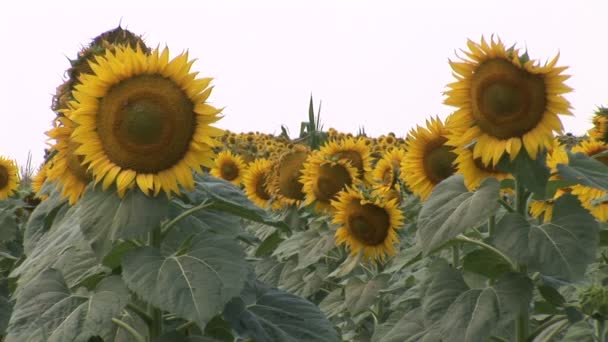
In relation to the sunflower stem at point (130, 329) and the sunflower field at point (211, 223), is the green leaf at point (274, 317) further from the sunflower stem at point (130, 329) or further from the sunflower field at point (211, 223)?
the sunflower stem at point (130, 329)

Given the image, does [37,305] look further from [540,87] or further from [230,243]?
[540,87]

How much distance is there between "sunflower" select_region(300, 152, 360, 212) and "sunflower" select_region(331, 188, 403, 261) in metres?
0.73

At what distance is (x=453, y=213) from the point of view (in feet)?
8.27

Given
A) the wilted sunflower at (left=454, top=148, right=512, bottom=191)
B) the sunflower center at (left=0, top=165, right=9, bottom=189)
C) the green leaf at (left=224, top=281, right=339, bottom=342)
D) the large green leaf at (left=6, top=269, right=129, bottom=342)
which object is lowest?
the green leaf at (left=224, top=281, right=339, bottom=342)

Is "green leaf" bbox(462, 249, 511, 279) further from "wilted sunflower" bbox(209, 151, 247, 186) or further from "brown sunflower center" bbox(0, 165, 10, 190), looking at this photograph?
"wilted sunflower" bbox(209, 151, 247, 186)

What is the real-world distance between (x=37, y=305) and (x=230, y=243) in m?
0.58

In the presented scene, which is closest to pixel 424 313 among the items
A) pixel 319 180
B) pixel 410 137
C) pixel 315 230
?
pixel 410 137

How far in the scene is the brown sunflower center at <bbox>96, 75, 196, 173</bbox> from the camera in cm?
238

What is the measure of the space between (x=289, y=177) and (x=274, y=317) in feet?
11.0

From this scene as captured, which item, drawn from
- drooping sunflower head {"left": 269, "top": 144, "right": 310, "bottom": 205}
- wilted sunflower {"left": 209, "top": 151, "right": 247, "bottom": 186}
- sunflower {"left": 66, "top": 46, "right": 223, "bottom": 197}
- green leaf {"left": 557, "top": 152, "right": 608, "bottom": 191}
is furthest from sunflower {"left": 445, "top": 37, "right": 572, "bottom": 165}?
wilted sunflower {"left": 209, "top": 151, "right": 247, "bottom": 186}

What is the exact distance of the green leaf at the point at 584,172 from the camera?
254 centimetres

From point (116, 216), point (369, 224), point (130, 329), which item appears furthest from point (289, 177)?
point (116, 216)

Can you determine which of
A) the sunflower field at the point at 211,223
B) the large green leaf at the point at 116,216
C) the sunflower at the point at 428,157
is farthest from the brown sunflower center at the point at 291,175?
the large green leaf at the point at 116,216

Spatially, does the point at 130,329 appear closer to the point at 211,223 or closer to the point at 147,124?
the point at 211,223
